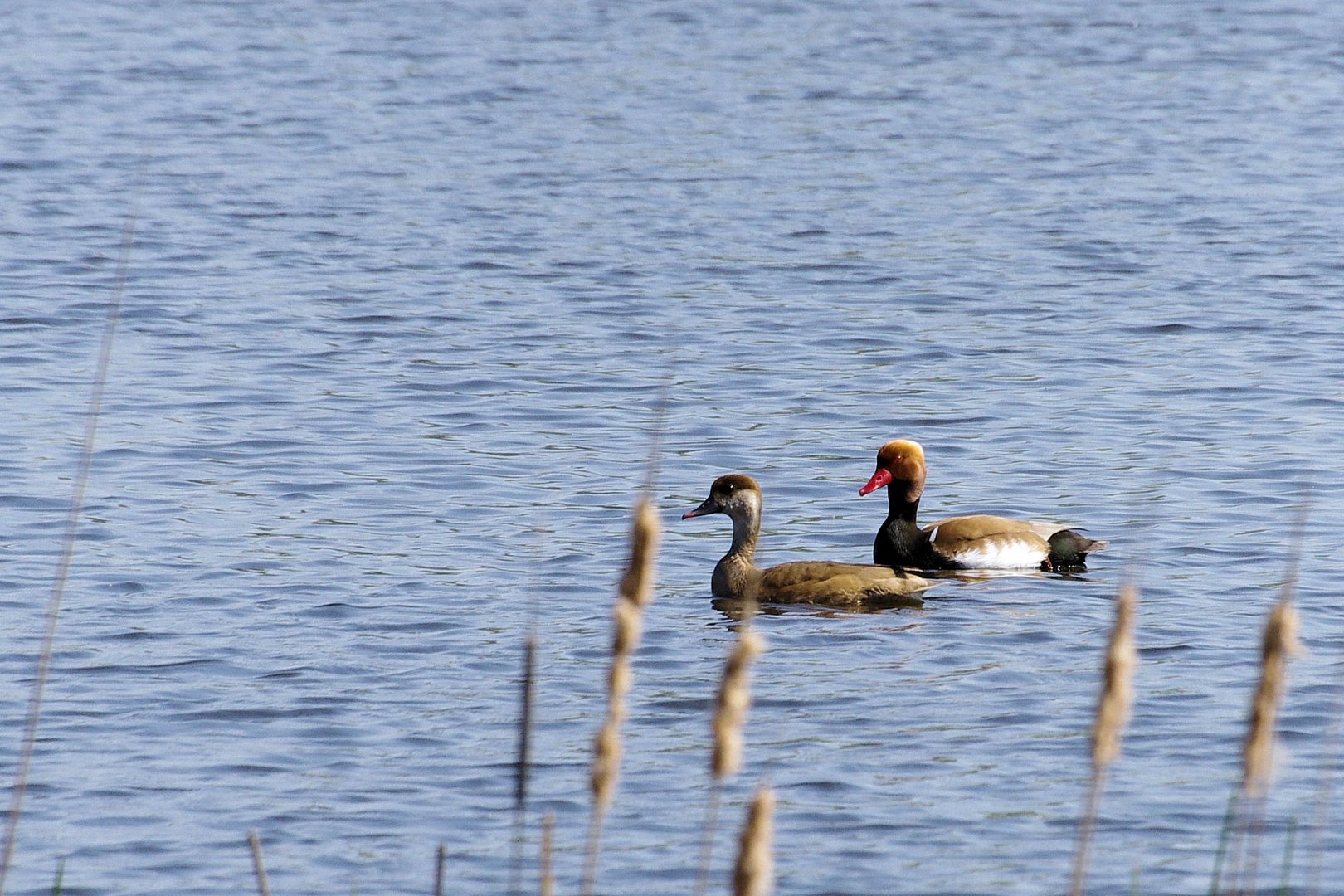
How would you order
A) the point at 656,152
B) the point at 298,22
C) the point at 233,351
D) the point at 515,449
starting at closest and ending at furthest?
1. the point at 515,449
2. the point at 233,351
3. the point at 656,152
4. the point at 298,22

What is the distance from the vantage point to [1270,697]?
3.61 metres

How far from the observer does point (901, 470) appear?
12.6 m

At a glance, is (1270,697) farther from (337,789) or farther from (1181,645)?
(1181,645)

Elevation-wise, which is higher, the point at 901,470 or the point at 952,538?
the point at 901,470

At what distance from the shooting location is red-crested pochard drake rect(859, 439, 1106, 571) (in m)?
11.7

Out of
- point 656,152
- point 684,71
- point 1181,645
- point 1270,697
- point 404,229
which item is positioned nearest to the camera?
point 1270,697

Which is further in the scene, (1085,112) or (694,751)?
(1085,112)

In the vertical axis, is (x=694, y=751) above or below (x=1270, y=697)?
below

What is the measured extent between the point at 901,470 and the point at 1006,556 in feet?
3.41

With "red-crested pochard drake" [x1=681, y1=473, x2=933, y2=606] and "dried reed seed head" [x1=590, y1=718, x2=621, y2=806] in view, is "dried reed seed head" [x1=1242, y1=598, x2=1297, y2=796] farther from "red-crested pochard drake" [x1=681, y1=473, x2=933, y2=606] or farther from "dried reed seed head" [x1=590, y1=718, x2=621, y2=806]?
"red-crested pochard drake" [x1=681, y1=473, x2=933, y2=606]

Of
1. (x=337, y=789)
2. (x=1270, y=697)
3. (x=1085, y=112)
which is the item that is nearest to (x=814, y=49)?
(x=1085, y=112)

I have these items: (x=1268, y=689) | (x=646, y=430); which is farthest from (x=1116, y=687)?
(x=646, y=430)

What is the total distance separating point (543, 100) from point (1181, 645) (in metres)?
19.4

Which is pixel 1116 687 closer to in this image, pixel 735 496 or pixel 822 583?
pixel 822 583
